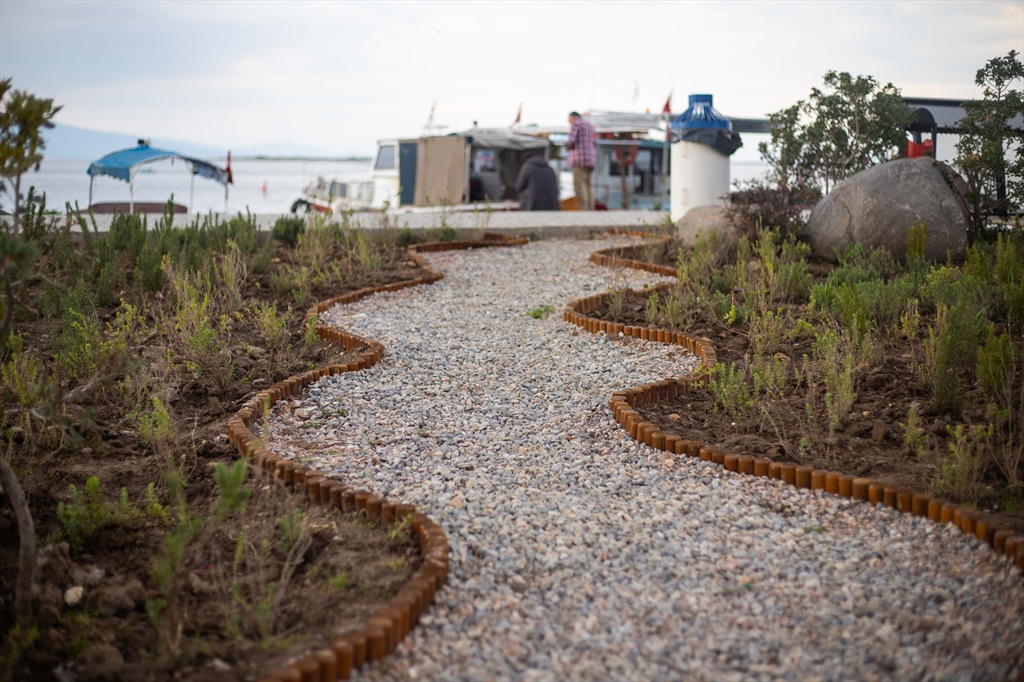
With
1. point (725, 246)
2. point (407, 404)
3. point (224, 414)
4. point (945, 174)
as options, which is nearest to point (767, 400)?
point (407, 404)

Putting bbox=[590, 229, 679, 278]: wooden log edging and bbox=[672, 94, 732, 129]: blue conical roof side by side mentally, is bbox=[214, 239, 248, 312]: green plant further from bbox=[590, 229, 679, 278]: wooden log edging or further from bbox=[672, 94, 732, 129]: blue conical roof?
bbox=[672, 94, 732, 129]: blue conical roof

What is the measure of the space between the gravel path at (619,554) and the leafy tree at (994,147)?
495 cm

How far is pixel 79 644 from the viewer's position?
9.44ft

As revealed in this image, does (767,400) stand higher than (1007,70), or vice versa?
(1007,70)

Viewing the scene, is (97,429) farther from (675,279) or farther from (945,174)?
(945,174)

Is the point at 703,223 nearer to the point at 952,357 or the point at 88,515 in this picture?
the point at 952,357

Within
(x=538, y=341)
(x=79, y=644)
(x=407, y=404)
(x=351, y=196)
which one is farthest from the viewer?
(x=351, y=196)

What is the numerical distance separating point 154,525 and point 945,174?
7886mm

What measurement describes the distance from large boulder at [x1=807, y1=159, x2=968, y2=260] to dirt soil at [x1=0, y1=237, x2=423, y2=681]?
6.06 m

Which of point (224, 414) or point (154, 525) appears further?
point (224, 414)

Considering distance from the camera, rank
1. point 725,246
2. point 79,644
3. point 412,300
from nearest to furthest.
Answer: point 79,644, point 412,300, point 725,246

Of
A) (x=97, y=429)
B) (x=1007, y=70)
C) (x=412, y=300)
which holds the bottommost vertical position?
(x=97, y=429)

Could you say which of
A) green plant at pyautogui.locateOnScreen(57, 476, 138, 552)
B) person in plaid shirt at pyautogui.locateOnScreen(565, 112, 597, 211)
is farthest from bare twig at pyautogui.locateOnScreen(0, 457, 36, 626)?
person in plaid shirt at pyautogui.locateOnScreen(565, 112, 597, 211)

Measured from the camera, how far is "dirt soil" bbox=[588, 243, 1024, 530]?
4.10m
